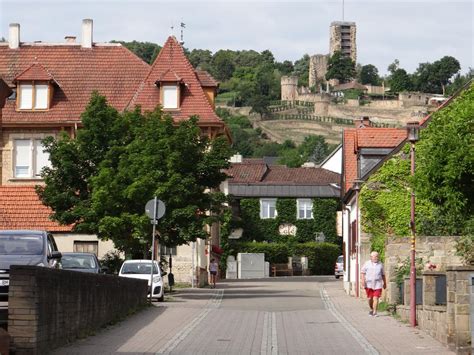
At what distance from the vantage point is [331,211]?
8731cm

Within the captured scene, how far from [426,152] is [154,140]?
16.2 m

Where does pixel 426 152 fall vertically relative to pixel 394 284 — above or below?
above

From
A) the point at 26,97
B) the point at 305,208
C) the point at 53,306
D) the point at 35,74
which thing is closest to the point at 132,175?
the point at 35,74

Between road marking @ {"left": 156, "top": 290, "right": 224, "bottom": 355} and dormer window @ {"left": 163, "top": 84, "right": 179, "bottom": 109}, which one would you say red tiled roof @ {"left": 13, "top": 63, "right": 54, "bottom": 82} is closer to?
dormer window @ {"left": 163, "top": 84, "right": 179, "bottom": 109}

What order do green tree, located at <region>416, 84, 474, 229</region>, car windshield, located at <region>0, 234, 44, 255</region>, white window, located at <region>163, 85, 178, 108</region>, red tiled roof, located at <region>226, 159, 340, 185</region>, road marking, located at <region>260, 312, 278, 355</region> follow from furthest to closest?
red tiled roof, located at <region>226, 159, 340, 185</region>, white window, located at <region>163, 85, 178, 108</region>, green tree, located at <region>416, 84, 474, 229</region>, car windshield, located at <region>0, 234, 44, 255</region>, road marking, located at <region>260, 312, 278, 355</region>

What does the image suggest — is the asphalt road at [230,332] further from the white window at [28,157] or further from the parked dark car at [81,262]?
the white window at [28,157]

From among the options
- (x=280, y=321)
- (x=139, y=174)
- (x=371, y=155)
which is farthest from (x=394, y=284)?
(x=371, y=155)

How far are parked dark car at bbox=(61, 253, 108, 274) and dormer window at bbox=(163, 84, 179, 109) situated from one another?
26.9 metres

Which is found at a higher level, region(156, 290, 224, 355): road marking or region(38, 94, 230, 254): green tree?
region(38, 94, 230, 254): green tree

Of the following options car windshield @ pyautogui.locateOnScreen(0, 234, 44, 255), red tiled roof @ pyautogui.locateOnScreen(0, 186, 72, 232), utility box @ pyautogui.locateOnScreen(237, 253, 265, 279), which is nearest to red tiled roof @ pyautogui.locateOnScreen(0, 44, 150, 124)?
red tiled roof @ pyautogui.locateOnScreen(0, 186, 72, 232)

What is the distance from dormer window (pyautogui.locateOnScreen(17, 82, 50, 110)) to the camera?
60.7m

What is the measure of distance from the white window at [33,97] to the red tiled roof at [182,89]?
4.60 meters

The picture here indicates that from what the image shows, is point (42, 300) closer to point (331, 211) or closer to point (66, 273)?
point (66, 273)

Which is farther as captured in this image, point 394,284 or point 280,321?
point 394,284
